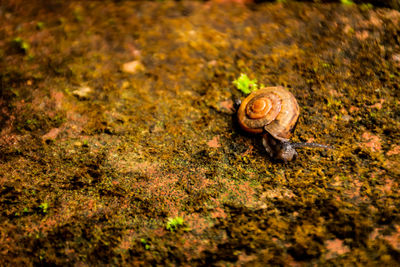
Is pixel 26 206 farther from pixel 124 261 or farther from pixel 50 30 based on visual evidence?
pixel 50 30

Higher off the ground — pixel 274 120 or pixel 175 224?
pixel 274 120

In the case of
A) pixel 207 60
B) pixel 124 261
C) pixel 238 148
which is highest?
pixel 207 60

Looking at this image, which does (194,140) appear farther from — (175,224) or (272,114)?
(175,224)

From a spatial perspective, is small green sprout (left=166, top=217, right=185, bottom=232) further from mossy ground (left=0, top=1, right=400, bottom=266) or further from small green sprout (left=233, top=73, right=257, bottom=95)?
small green sprout (left=233, top=73, right=257, bottom=95)

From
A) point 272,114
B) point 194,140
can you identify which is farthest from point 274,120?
point 194,140

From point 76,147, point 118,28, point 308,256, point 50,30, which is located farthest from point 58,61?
point 308,256

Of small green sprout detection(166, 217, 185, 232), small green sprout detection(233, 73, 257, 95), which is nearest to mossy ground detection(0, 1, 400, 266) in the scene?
small green sprout detection(166, 217, 185, 232)
